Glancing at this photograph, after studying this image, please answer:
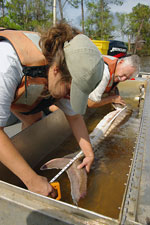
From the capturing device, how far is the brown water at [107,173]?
1.71 metres

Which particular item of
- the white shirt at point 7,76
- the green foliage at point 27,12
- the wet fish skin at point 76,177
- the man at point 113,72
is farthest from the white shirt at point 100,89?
the green foliage at point 27,12

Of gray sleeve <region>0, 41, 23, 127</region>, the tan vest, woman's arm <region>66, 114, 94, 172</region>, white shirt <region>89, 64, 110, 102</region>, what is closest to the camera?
gray sleeve <region>0, 41, 23, 127</region>

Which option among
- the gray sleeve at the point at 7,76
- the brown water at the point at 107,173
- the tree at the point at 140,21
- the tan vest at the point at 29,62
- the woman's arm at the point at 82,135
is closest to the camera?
the gray sleeve at the point at 7,76

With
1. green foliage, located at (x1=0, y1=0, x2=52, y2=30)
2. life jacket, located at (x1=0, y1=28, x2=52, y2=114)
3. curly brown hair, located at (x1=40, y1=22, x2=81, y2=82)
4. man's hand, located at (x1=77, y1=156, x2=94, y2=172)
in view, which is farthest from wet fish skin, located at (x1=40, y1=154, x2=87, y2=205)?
green foliage, located at (x1=0, y1=0, x2=52, y2=30)

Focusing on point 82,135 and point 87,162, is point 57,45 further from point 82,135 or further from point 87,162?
point 87,162

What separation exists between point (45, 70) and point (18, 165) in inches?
23.9

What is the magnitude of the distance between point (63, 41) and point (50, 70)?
0.19 meters

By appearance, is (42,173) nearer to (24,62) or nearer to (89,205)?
(89,205)

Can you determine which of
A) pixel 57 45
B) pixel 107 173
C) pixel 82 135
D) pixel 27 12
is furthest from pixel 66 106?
pixel 27 12

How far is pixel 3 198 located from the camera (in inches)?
39.9

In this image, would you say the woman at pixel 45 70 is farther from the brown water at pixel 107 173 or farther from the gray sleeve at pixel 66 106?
the brown water at pixel 107 173

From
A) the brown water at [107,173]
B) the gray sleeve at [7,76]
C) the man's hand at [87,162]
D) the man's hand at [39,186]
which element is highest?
the gray sleeve at [7,76]

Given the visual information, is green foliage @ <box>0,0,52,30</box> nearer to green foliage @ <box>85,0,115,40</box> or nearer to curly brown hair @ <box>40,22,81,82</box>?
green foliage @ <box>85,0,115,40</box>

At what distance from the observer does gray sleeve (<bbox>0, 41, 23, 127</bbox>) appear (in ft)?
3.55
